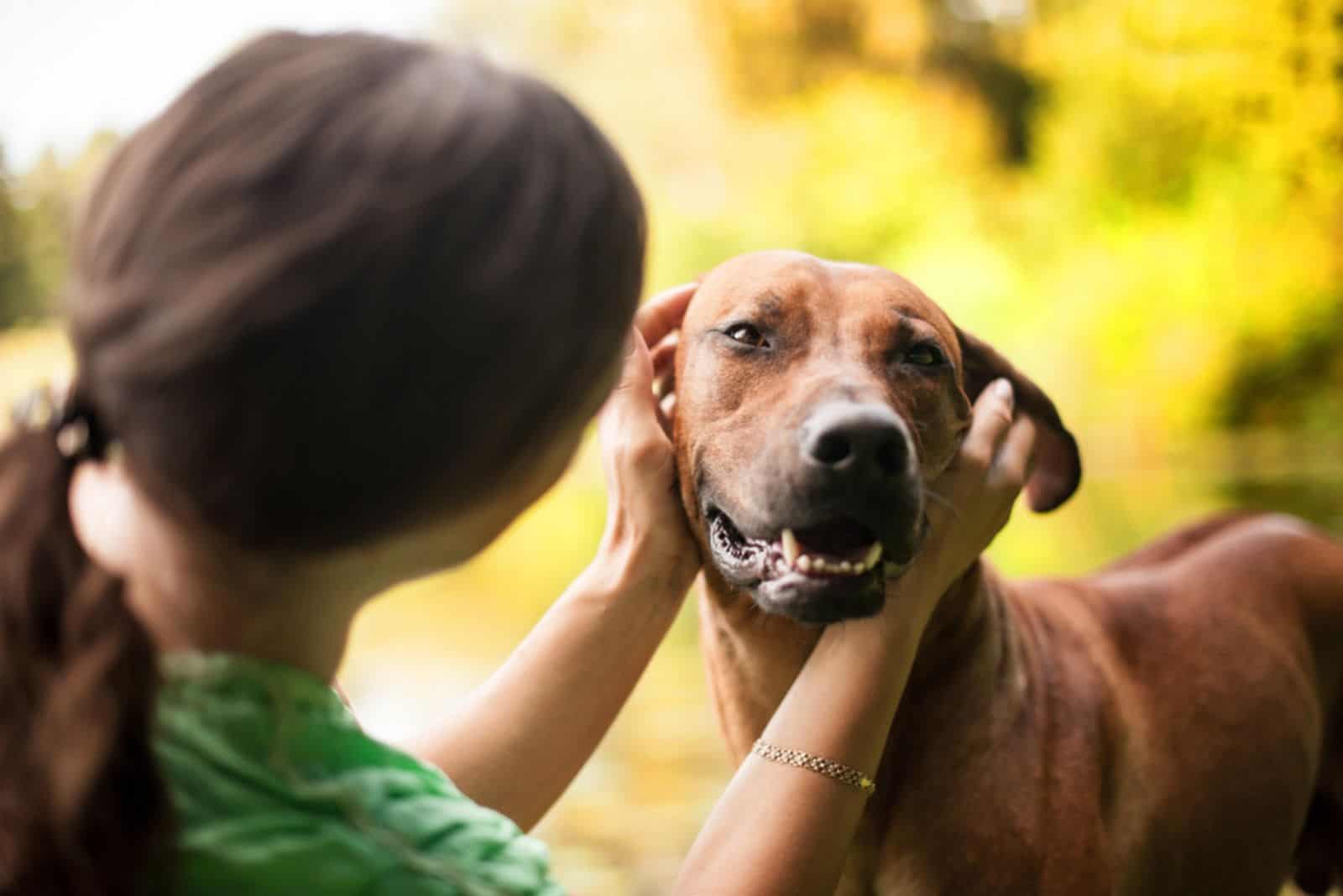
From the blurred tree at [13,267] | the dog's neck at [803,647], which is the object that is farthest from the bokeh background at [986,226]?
the dog's neck at [803,647]

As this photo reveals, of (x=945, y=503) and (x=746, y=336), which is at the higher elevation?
(x=746, y=336)

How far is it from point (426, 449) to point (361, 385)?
0.06 metres

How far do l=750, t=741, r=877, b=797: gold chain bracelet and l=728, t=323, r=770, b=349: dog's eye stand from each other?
0.53m

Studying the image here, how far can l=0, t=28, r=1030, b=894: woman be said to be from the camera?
→ 0.69 metres

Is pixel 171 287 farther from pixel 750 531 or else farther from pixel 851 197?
pixel 851 197

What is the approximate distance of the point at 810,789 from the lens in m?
1.02

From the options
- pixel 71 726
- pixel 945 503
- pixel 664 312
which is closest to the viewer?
pixel 71 726

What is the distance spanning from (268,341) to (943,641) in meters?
0.97

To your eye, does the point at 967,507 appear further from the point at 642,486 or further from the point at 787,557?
the point at 642,486

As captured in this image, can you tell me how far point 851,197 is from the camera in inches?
326

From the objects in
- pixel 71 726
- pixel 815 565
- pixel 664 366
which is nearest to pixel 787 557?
pixel 815 565

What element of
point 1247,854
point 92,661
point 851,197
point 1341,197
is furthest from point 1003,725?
point 851,197

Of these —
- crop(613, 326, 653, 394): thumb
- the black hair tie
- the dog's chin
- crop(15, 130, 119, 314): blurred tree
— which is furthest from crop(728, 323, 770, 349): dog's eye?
crop(15, 130, 119, 314): blurred tree

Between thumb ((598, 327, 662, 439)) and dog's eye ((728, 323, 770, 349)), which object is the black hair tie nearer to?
thumb ((598, 327, 662, 439))
